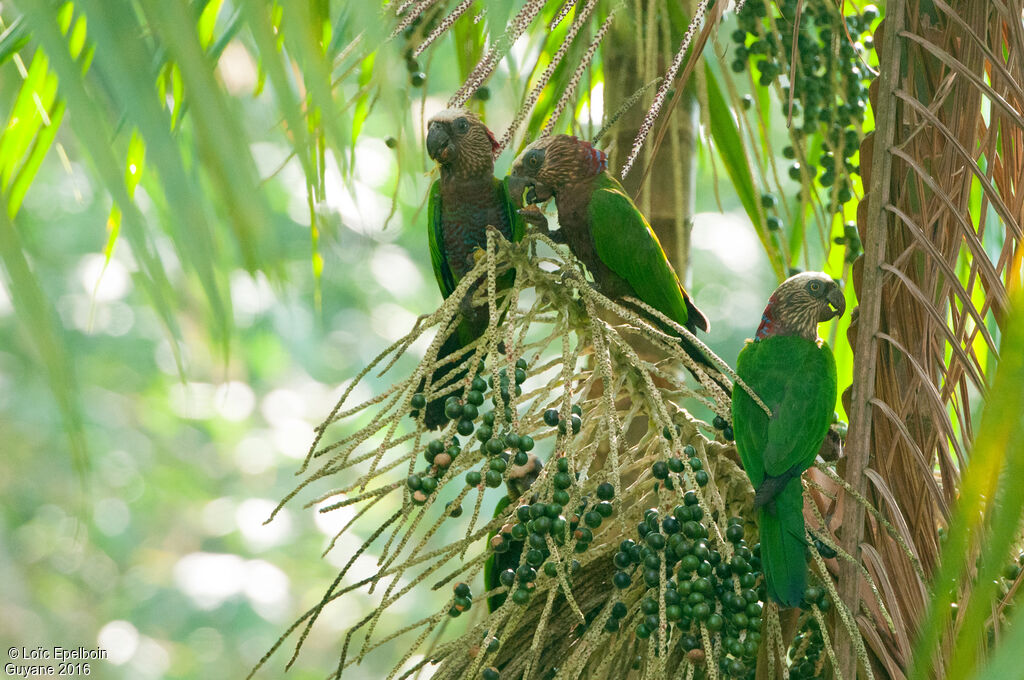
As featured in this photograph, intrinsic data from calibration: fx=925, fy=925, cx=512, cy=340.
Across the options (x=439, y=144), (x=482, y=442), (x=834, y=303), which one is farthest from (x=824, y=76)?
(x=482, y=442)

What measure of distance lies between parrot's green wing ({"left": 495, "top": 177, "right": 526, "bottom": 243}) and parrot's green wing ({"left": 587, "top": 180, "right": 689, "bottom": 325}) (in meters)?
0.12

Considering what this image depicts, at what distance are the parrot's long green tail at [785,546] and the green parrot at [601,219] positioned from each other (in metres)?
0.33

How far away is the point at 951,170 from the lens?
3.51ft

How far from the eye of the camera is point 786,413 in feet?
3.83

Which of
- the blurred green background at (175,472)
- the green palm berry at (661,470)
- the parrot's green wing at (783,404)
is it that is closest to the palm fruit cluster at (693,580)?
the green palm berry at (661,470)

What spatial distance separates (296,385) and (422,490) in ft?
15.7

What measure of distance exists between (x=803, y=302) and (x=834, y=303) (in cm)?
5

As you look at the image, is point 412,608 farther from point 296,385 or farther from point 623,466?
point 623,466

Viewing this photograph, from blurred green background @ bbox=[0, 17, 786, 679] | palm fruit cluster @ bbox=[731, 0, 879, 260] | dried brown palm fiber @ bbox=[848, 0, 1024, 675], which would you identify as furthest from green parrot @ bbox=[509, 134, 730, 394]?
blurred green background @ bbox=[0, 17, 786, 679]

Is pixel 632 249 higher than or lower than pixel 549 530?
higher

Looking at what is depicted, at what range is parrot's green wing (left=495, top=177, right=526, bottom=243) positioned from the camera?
5.02 ft

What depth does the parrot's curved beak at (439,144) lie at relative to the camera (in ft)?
4.92

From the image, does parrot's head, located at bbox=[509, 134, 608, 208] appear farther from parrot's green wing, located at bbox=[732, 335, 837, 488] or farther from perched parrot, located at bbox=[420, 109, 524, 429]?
parrot's green wing, located at bbox=[732, 335, 837, 488]

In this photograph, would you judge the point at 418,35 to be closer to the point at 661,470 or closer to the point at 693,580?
the point at 661,470
